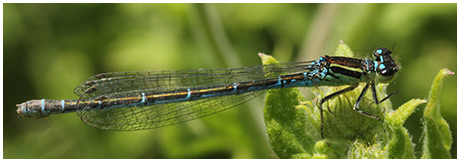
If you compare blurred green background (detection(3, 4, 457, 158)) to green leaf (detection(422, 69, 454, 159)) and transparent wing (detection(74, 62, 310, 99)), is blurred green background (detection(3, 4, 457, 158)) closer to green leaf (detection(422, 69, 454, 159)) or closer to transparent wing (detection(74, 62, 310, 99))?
transparent wing (detection(74, 62, 310, 99))

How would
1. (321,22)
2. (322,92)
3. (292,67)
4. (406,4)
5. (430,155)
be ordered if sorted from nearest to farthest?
(430,155)
(322,92)
(292,67)
(321,22)
(406,4)

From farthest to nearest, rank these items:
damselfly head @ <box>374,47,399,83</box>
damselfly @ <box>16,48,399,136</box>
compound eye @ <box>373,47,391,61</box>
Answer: damselfly @ <box>16,48,399,136</box>
compound eye @ <box>373,47,391,61</box>
damselfly head @ <box>374,47,399,83</box>

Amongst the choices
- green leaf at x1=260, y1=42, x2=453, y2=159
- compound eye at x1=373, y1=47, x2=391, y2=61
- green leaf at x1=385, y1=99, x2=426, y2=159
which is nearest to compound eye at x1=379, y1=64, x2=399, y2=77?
compound eye at x1=373, y1=47, x2=391, y2=61

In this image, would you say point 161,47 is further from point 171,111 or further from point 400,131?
point 400,131

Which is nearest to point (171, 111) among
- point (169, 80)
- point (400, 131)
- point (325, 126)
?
point (169, 80)

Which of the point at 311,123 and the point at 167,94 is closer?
the point at 311,123

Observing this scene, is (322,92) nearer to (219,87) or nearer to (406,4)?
(219,87)

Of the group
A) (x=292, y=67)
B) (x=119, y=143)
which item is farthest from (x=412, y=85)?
(x=119, y=143)
